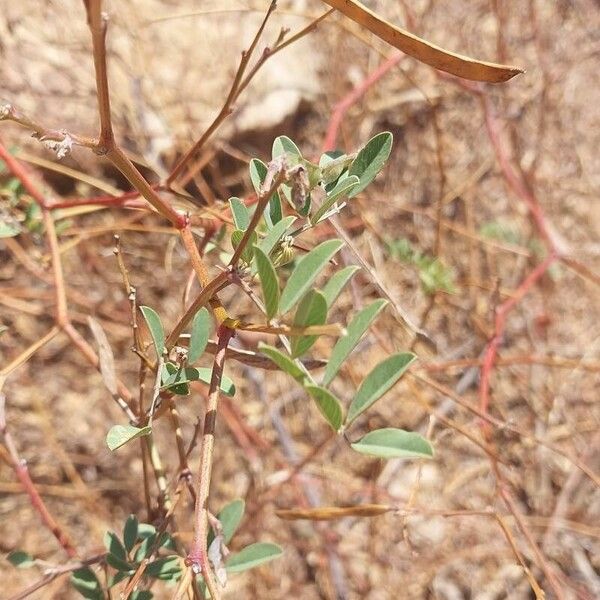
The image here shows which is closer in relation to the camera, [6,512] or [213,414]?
[213,414]

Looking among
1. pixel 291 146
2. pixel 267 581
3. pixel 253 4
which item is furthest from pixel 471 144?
pixel 291 146

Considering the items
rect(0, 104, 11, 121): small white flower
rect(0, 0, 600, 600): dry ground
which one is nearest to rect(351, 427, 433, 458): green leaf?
rect(0, 104, 11, 121): small white flower

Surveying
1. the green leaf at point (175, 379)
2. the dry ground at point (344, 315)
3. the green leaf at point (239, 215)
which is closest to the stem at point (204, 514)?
the green leaf at point (175, 379)

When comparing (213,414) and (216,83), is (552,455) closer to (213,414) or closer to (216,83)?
(216,83)

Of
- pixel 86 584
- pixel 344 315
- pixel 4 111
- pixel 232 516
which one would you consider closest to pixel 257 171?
pixel 4 111

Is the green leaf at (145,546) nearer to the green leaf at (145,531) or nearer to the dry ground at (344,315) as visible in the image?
the green leaf at (145,531)

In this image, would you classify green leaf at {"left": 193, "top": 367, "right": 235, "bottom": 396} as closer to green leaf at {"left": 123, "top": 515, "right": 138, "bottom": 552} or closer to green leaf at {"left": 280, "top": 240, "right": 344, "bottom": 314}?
green leaf at {"left": 280, "top": 240, "right": 344, "bottom": 314}

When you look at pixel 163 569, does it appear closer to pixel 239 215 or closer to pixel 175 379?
pixel 175 379
